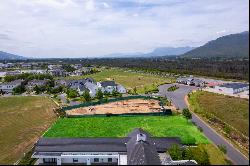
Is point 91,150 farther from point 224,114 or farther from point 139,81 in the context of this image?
point 139,81

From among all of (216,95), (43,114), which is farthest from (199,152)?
(216,95)

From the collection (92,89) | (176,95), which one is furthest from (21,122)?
(176,95)

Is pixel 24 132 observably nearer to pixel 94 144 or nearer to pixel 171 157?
pixel 94 144

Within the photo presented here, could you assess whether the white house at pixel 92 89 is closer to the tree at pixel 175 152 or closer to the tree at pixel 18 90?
the tree at pixel 18 90

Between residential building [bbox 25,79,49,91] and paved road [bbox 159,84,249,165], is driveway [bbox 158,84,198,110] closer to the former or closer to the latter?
paved road [bbox 159,84,249,165]

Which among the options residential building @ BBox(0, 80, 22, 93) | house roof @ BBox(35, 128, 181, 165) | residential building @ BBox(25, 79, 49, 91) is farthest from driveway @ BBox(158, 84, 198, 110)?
residential building @ BBox(0, 80, 22, 93)

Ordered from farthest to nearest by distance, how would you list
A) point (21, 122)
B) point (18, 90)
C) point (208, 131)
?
point (18, 90)
point (21, 122)
point (208, 131)

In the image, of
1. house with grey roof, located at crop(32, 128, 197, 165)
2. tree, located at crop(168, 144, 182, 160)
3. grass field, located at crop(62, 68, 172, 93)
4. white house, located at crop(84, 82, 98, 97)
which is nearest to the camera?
tree, located at crop(168, 144, 182, 160)
